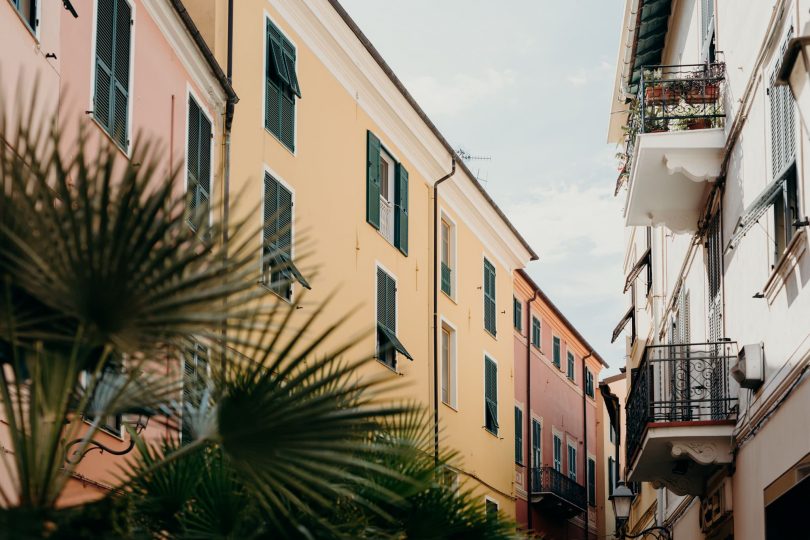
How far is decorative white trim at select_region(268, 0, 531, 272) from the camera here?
65.4 feet

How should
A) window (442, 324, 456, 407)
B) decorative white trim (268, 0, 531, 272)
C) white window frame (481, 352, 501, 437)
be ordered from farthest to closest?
1. white window frame (481, 352, 501, 437)
2. window (442, 324, 456, 407)
3. decorative white trim (268, 0, 531, 272)

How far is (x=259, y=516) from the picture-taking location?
21.3 ft

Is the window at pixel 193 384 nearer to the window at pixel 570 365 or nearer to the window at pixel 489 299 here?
the window at pixel 489 299

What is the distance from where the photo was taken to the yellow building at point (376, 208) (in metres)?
18.0

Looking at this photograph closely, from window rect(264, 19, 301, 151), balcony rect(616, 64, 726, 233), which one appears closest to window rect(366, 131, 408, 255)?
window rect(264, 19, 301, 151)

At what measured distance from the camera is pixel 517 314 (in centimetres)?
3316

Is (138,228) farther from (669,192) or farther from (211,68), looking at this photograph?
(669,192)

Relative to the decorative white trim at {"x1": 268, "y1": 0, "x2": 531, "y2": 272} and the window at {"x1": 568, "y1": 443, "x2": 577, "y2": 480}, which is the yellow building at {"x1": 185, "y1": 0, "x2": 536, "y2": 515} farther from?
the window at {"x1": 568, "y1": 443, "x2": 577, "y2": 480}

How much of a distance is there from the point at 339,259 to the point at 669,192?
5874 mm

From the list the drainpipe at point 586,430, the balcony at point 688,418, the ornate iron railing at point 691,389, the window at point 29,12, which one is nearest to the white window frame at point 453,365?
the balcony at point 688,418

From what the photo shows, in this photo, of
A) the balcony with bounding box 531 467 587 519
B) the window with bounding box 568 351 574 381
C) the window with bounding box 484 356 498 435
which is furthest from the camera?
the window with bounding box 568 351 574 381

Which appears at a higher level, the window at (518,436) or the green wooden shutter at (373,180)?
the green wooden shutter at (373,180)

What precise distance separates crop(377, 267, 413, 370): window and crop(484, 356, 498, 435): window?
578 centimetres

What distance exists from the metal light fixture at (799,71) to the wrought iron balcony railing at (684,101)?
15.5ft
